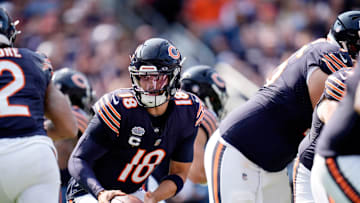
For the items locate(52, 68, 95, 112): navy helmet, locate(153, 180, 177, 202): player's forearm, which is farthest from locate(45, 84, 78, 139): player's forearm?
locate(52, 68, 95, 112): navy helmet

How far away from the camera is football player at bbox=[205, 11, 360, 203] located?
384 centimetres

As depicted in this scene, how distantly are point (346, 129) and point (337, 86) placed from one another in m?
0.56

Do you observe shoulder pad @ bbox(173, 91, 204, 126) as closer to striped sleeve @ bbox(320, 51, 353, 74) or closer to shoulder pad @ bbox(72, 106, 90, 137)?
striped sleeve @ bbox(320, 51, 353, 74)

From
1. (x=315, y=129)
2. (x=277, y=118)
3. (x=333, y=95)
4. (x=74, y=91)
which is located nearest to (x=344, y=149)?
(x=333, y=95)

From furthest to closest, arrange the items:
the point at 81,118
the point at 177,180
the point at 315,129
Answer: the point at 81,118
the point at 177,180
the point at 315,129

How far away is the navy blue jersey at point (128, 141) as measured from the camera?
3.58 m

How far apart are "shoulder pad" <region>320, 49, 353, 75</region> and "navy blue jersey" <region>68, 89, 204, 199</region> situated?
949mm

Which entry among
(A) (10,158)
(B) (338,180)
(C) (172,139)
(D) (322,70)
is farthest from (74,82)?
(B) (338,180)

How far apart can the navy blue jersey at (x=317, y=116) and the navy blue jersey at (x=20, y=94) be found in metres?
1.74

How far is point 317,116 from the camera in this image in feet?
10.8

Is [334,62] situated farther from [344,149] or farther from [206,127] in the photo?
[206,127]

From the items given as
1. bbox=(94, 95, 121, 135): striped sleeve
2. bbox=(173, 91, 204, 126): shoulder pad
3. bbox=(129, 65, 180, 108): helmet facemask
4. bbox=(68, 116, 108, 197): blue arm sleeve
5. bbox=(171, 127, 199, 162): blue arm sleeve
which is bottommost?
bbox=(171, 127, 199, 162): blue arm sleeve

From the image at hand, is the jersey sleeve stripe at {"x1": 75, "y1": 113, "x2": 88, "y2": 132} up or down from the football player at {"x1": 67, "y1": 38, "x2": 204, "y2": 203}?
down

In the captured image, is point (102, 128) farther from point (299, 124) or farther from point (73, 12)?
point (73, 12)
